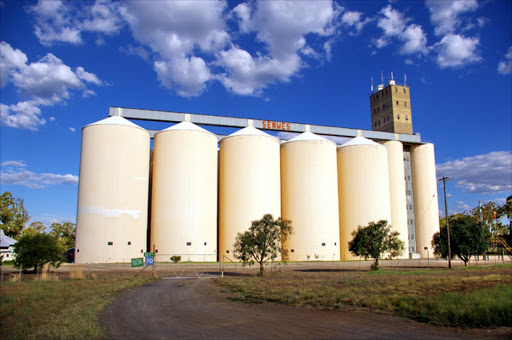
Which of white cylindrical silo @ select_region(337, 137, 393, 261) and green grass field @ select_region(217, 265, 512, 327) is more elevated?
white cylindrical silo @ select_region(337, 137, 393, 261)

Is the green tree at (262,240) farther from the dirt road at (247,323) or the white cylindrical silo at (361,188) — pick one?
the white cylindrical silo at (361,188)

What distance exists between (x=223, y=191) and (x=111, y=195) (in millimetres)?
15727

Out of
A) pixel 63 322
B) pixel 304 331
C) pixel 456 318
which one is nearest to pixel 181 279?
pixel 63 322

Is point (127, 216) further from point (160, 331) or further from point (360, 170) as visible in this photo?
point (160, 331)

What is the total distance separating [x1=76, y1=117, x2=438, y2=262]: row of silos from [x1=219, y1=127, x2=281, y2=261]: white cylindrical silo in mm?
148

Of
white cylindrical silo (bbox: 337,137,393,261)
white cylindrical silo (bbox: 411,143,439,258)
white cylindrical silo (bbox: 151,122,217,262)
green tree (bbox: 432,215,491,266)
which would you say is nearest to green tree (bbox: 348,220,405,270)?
green tree (bbox: 432,215,491,266)

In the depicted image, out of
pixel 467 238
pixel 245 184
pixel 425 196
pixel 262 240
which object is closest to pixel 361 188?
pixel 245 184

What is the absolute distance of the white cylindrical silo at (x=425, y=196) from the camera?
71562mm

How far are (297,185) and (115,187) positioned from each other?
2632 cm

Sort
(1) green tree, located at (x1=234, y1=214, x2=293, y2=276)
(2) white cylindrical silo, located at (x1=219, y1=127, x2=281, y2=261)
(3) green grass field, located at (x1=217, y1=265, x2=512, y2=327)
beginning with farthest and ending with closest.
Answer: (2) white cylindrical silo, located at (x1=219, y1=127, x2=281, y2=261) < (1) green tree, located at (x1=234, y1=214, x2=293, y2=276) < (3) green grass field, located at (x1=217, y1=265, x2=512, y2=327)

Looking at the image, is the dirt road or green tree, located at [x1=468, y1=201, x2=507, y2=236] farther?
green tree, located at [x1=468, y1=201, x2=507, y2=236]

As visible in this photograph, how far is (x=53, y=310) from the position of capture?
15.3 metres

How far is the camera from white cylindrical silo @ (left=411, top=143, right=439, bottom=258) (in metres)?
71.6

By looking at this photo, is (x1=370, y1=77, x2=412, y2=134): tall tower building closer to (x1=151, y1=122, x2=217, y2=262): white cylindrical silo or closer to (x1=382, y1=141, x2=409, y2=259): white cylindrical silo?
(x1=382, y1=141, x2=409, y2=259): white cylindrical silo
